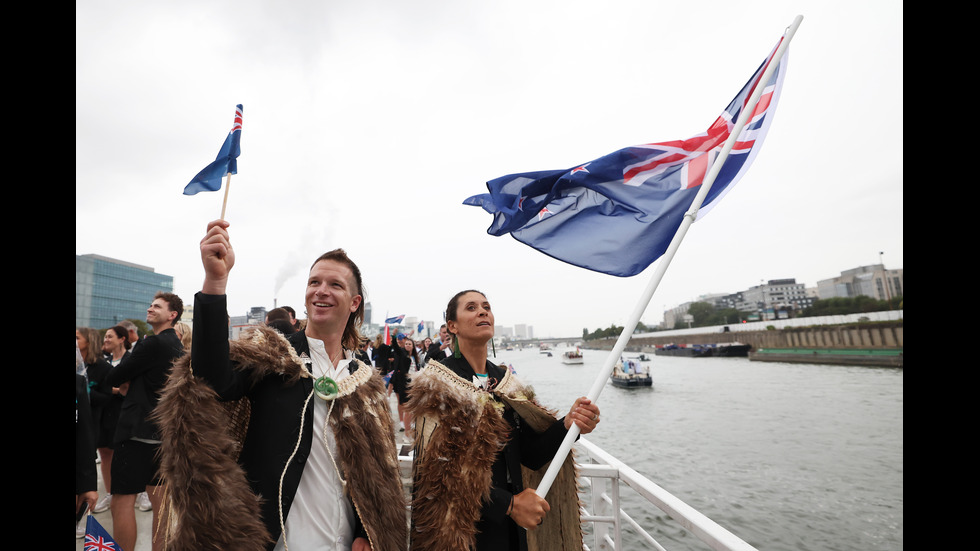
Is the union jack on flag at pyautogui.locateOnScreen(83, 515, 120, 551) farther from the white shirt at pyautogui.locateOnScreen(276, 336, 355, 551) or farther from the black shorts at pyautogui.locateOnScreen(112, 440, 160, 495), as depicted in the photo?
the black shorts at pyautogui.locateOnScreen(112, 440, 160, 495)

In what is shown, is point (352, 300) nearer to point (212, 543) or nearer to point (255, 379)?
point (255, 379)

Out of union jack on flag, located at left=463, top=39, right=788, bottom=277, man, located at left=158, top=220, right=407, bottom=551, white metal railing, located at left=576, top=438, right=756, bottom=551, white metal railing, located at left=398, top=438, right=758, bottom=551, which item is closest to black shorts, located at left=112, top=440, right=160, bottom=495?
white metal railing, located at left=398, top=438, right=758, bottom=551

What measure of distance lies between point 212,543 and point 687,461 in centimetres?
2250

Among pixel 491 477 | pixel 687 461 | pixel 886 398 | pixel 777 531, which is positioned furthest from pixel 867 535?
pixel 886 398

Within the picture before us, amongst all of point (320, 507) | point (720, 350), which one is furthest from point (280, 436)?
point (720, 350)

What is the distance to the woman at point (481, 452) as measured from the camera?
2.27m

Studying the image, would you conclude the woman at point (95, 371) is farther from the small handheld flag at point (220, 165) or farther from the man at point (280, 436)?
the man at point (280, 436)

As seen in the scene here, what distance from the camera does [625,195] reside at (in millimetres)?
3383

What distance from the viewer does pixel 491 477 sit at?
236 cm

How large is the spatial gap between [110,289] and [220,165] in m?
111

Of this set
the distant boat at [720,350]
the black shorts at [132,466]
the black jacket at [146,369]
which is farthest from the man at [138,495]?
the distant boat at [720,350]

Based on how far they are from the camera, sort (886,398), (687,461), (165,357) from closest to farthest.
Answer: (165,357) < (687,461) < (886,398)
